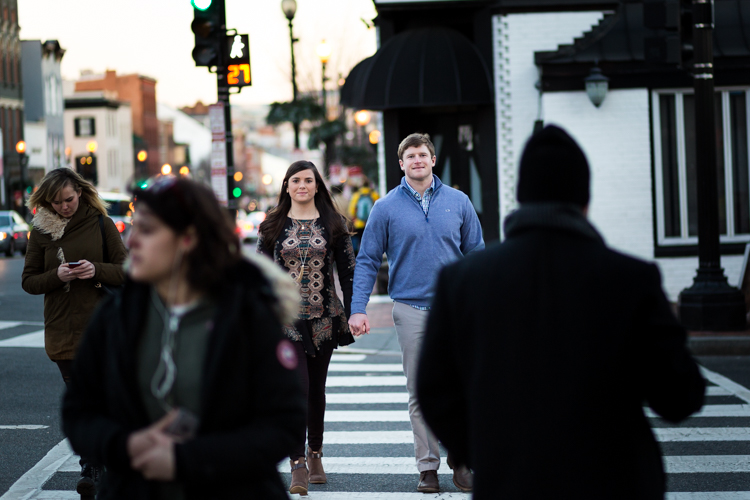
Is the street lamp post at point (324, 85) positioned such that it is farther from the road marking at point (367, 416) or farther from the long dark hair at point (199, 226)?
the long dark hair at point (199, 226)

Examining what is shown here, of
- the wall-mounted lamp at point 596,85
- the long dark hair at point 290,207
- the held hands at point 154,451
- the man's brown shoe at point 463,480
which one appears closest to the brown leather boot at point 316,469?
the man's brown shoe at point 463,480

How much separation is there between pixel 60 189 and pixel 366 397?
444cm

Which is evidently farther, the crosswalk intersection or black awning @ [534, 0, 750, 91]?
black awning @ [534, 0, 750, 91]

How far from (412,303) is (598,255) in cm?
351

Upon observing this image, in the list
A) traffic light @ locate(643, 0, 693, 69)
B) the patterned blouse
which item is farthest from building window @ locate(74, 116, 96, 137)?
the patterned blouse

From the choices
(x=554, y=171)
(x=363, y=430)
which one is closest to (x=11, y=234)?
(x=363, y=430)

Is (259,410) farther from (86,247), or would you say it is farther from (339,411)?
(339,411)

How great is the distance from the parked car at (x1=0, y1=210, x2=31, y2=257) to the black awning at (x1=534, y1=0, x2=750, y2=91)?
25534mm

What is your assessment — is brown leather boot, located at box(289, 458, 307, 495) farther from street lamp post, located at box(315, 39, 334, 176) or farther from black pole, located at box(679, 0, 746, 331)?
street lamp post, located at box(315, 39, 334, 176)

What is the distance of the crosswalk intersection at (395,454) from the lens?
616 cm

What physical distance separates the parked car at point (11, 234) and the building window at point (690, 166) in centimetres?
2709

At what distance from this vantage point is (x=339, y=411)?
8.98m

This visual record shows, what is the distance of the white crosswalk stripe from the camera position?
6164 mm

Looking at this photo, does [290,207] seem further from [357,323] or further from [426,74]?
[426,74]
